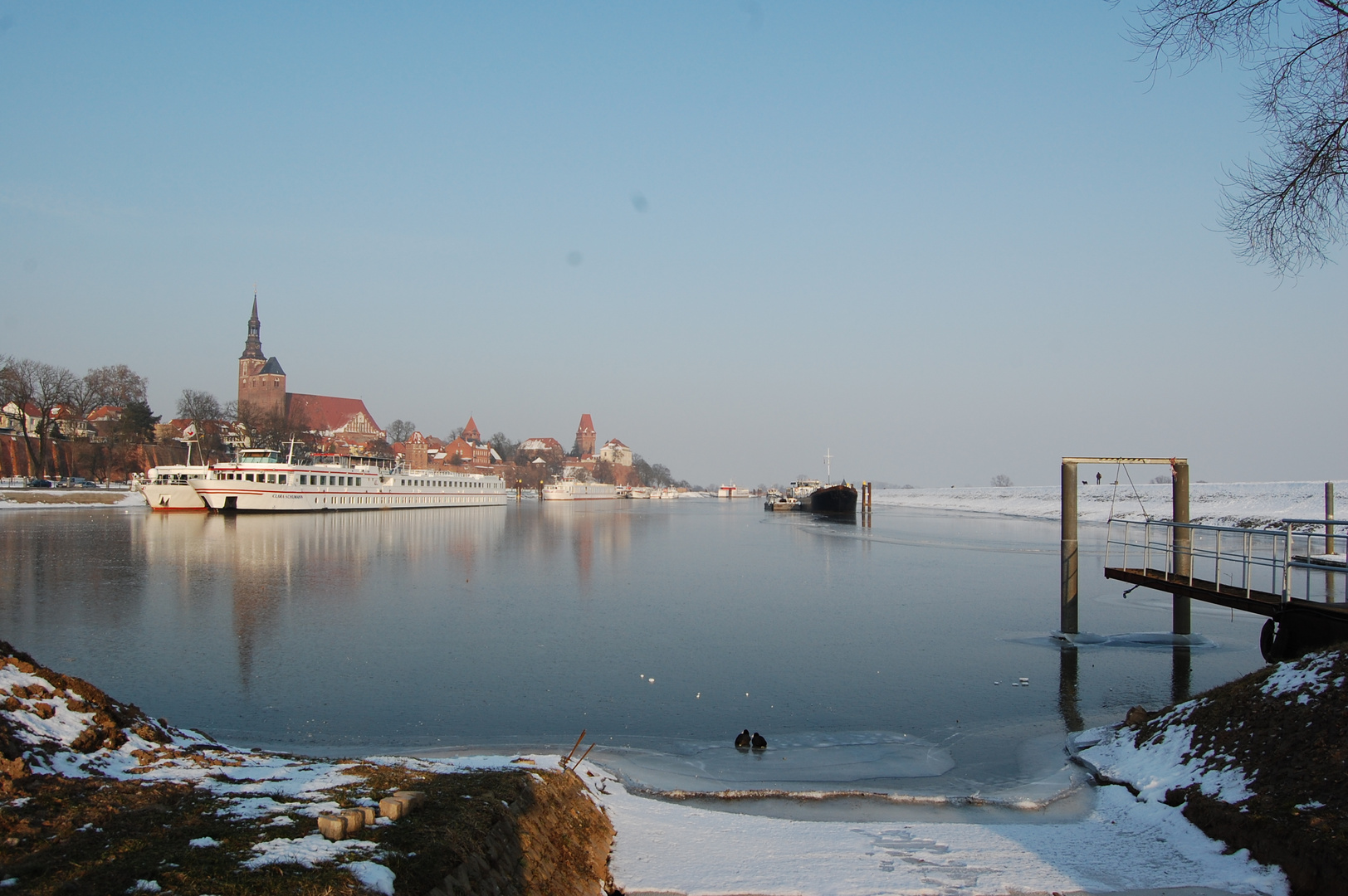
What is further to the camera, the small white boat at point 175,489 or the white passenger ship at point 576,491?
the white passenger ship at point 576,491

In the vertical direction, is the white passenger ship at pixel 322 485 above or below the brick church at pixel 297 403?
below

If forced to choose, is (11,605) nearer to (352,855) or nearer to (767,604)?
(767,604)

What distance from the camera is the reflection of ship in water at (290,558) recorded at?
21.4m

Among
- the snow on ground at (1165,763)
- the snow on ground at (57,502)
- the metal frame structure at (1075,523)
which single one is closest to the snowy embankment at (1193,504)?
the metal frame structure at (1075,523)

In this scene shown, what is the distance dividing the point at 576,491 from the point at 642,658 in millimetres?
142692

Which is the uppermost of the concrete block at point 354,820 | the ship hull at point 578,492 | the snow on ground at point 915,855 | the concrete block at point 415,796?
the concrete block at point 354,820

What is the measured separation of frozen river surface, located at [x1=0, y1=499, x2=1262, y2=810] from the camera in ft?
34.4

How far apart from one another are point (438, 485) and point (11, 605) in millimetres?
74080

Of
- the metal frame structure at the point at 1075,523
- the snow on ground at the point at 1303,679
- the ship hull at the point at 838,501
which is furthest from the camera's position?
the ship hull at the point at 838,501

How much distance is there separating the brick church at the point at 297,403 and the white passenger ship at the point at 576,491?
34.7 m

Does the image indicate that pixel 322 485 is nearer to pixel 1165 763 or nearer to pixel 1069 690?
pixel 1069 690

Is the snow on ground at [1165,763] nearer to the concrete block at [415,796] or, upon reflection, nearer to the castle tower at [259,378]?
the concrete block at [415,796]

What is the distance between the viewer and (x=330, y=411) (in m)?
160

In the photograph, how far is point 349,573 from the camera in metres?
29.4
